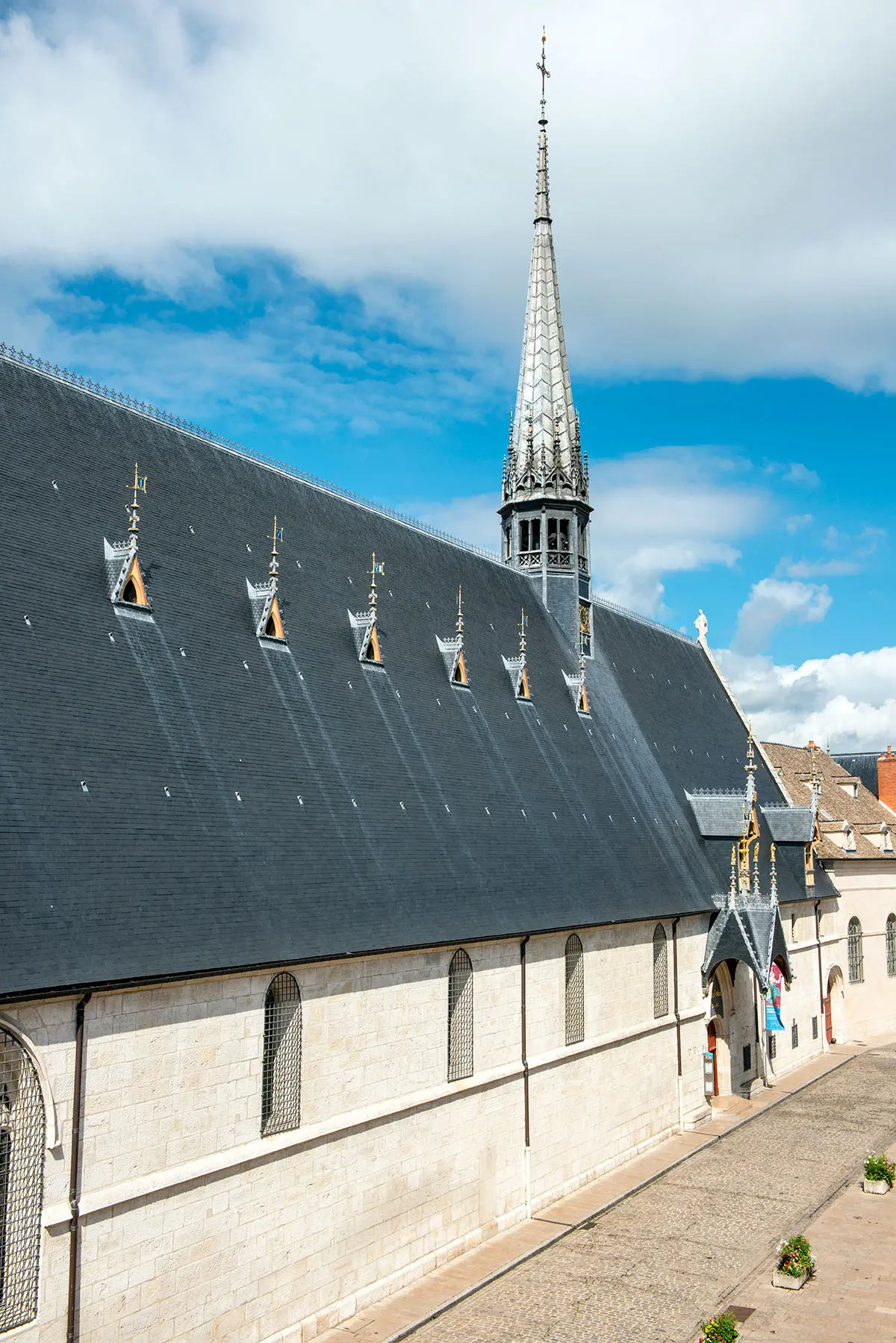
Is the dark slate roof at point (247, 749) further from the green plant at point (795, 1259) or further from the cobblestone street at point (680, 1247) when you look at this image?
the green plant at point (795, 1259)

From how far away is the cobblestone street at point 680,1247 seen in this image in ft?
71.5

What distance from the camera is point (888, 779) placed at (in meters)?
69.4

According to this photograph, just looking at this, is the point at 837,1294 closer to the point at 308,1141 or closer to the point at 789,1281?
the point at 789,1281

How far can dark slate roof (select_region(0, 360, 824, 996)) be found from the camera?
1848 cm

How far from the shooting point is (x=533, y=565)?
43156 mm

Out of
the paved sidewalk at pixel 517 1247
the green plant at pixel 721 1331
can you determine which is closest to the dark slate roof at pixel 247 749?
the paved sidewalk at pixel 517 1247

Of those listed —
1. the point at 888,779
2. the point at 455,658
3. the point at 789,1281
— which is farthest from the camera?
the point at 888,779

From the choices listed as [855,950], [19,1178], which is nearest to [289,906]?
[19,1178]

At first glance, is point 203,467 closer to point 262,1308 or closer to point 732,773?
point 262,1308

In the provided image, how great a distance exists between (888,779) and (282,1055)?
56.9m

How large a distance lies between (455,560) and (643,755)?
10.2 meters

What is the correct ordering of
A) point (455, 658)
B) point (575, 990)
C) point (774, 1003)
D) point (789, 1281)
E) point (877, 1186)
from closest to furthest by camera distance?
point (789, 1281) → point (877, 1186) → point (575, 990) → point (455, 658) → point (774, 1003)

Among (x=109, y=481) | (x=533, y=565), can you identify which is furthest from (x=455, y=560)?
(x=109, y=481)

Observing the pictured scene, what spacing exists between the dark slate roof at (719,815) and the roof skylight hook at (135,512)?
24.7 m
